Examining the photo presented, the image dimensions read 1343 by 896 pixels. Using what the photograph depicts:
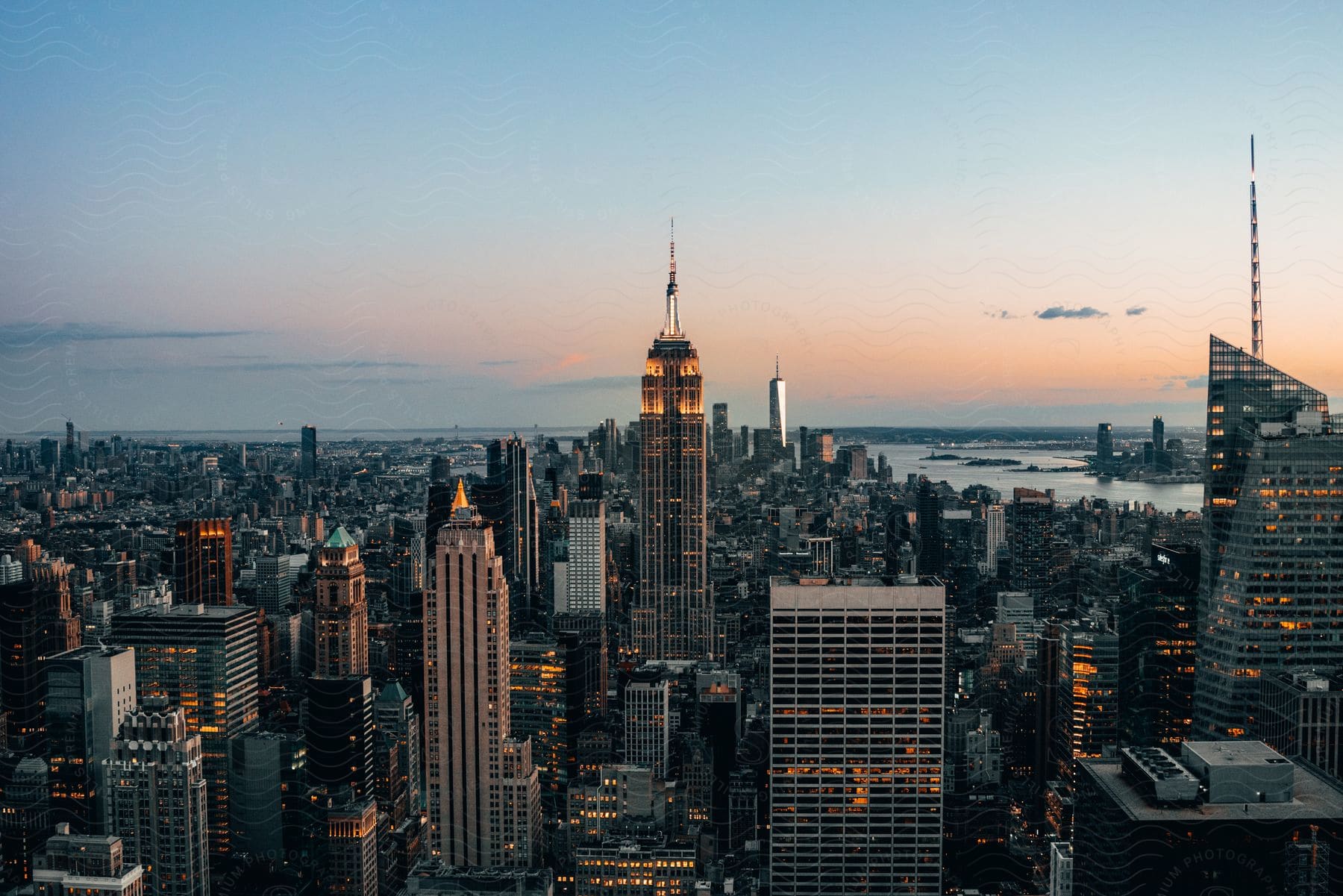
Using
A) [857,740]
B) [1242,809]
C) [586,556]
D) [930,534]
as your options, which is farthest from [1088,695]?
[586,556]

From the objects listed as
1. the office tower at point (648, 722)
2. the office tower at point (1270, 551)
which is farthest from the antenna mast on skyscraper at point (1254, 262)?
the office tower at point (648, 722)

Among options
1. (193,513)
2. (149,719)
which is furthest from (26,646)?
(149,719)

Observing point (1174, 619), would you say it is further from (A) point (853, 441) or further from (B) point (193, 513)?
(B) point (193, 513)

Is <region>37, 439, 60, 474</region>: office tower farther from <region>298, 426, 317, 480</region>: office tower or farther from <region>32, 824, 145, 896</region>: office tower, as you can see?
<region>32, 824, 145, 896</region>: office tower

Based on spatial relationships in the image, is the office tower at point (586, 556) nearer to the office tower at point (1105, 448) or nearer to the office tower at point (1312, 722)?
the office tower at point (1105, 448)

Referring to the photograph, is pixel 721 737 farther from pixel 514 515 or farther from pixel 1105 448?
pixel 1105 448
